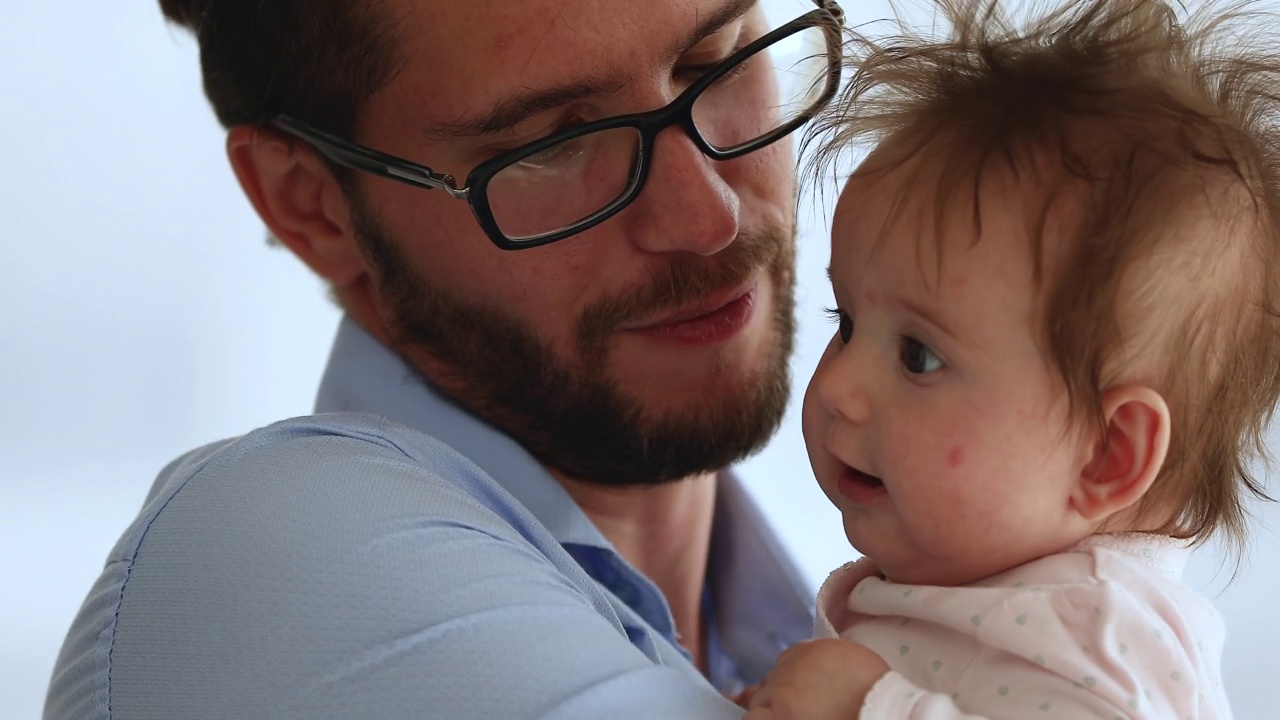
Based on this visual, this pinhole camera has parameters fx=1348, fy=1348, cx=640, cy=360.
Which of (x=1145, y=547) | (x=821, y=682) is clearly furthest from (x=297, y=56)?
(x=1145, y=547)

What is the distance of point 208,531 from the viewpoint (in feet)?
3.97

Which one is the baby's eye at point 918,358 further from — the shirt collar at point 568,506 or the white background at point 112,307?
the white background at point 112,307

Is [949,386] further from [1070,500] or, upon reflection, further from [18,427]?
[18,427]

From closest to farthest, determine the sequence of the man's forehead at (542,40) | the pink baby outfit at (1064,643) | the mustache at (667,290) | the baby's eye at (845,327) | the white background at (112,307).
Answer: the pink baby outfit at (1064,643), the baby's eye at (845,327), the man's forehead at (542,40), the mustache at (667,290), the white background at (112,307)

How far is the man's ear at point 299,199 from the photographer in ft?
6.00

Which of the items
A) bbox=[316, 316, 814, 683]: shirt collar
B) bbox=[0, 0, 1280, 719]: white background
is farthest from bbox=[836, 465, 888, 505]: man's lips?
bbox=[0, 0, 1280, 719]: white background

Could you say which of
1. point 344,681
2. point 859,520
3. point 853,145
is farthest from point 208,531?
point 853,145

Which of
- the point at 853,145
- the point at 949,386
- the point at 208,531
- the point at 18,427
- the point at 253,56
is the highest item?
the point at 253,56

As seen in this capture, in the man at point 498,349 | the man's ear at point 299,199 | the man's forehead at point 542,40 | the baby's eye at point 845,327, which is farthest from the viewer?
the man's ear at point 299,199

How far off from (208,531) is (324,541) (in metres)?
0.13

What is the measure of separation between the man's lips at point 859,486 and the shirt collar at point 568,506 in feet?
1.36

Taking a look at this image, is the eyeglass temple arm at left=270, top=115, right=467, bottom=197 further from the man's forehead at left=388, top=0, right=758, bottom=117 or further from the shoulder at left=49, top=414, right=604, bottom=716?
the shoulder at left=49, top=414, right=604, bottom=716

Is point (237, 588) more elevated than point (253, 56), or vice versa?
point (253, 56)

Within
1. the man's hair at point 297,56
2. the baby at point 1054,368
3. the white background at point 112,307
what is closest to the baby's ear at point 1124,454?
the baby at point 1054,368
